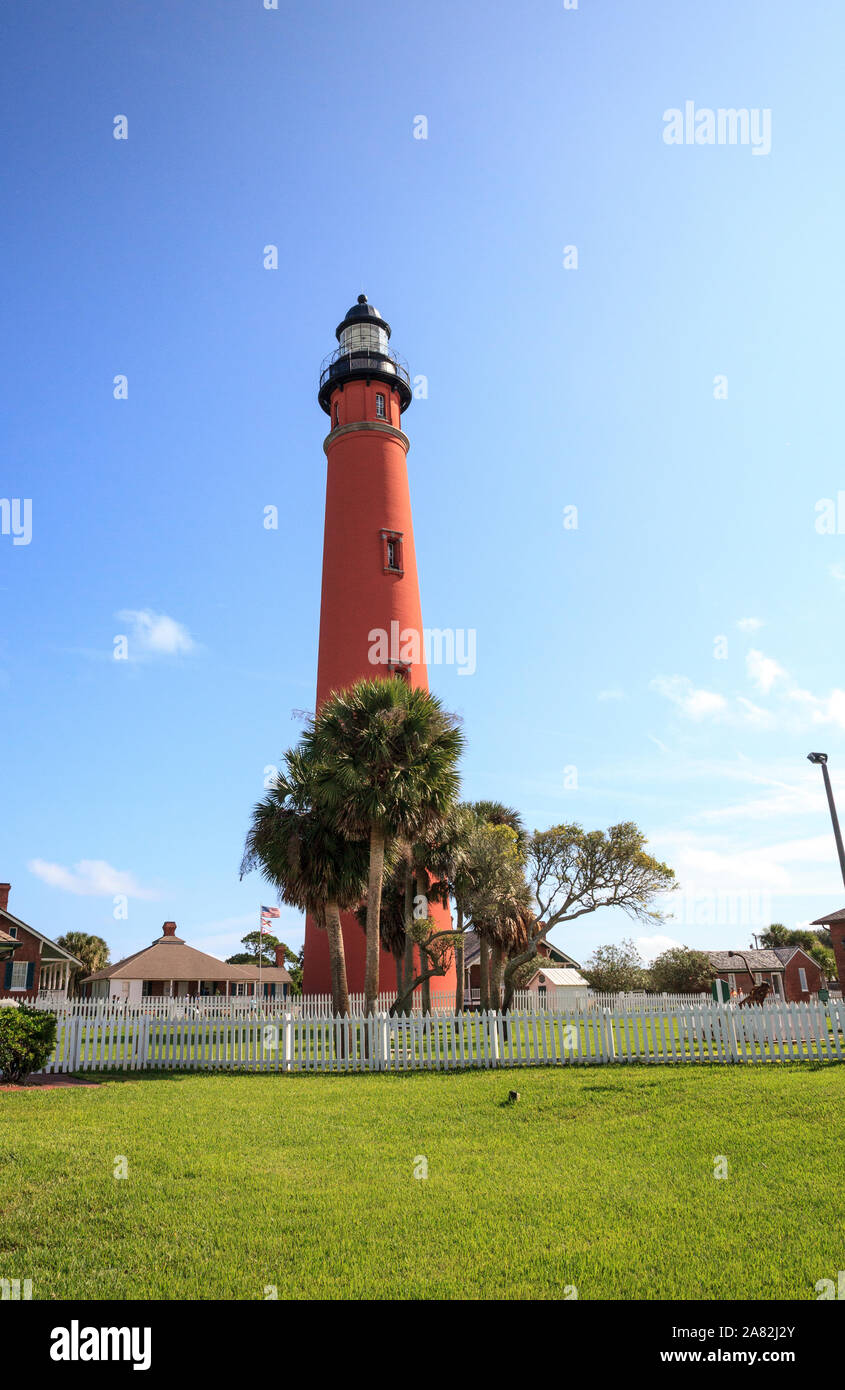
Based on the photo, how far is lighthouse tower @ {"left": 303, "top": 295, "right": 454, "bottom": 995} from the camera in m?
28.3

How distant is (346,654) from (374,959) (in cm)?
1225

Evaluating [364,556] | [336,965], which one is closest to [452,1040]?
[336,965]

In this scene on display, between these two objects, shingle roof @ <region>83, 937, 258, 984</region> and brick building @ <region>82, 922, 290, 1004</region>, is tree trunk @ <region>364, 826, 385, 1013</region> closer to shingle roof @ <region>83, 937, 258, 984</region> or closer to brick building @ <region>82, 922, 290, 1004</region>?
brick building @ <region>82, 922, 290, 1004</region>

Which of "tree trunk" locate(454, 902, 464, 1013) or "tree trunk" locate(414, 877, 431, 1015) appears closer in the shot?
"tree trunk" locate(414, 877, 431, 1015)

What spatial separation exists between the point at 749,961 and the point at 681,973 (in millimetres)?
12576

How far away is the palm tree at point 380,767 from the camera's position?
18.8 m

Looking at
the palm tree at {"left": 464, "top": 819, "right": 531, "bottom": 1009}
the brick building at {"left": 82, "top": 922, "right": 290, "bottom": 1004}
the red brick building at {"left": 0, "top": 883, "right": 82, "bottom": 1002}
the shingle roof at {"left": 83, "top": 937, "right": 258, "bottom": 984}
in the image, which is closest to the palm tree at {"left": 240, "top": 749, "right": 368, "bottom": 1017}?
the palm tree at {"left": 464, "top": 819, "right": 531, "bottom": 1009}

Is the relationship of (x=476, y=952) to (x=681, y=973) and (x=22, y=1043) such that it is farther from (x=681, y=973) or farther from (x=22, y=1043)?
(x=22, y=1043)

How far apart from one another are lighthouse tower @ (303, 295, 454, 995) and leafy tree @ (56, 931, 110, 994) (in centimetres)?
3216

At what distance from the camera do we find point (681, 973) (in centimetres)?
4400

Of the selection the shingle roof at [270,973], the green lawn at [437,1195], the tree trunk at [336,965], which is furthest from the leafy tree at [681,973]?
the green lawn at [437,1195]
